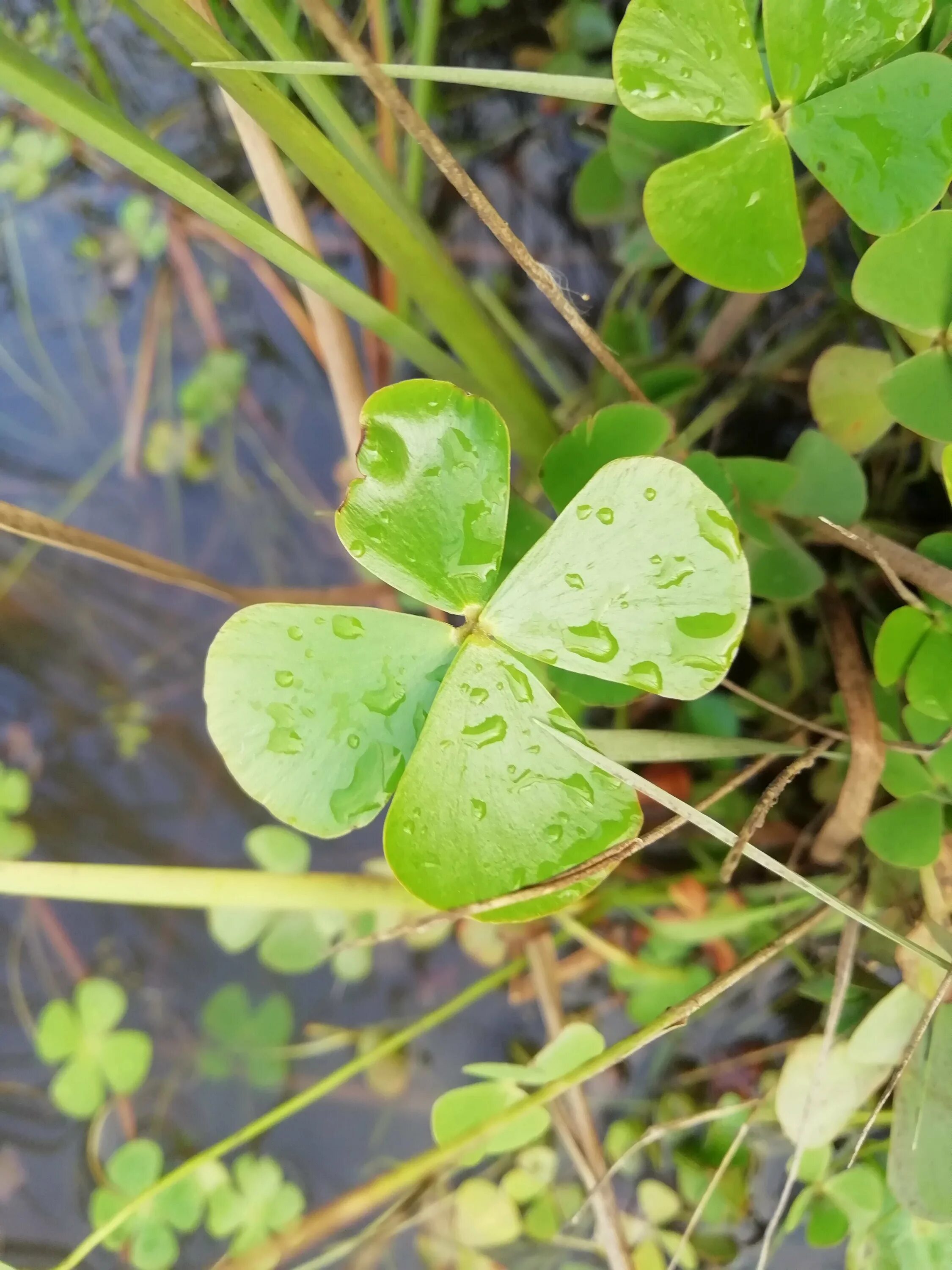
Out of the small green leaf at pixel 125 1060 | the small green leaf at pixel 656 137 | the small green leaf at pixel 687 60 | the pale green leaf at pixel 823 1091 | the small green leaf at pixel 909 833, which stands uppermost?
the small green leaf at pixel 687 60

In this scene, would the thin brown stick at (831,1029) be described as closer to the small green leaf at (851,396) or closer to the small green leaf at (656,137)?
the small green leaf at (851,396)

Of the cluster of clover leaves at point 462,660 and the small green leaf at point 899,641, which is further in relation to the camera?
the small green leaf at point 899,641

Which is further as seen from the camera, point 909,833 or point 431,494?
point 909,833

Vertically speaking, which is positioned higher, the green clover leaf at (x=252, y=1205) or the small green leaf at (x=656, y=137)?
the small green leaf at (x=656, y=137)

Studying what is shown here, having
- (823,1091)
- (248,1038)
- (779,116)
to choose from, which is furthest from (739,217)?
(248,1038)

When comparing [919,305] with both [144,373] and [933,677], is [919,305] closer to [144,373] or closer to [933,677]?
[933,677]

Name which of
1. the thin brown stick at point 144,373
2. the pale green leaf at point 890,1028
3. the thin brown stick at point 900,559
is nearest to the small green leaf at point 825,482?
the thin brown stick at point 900,559
